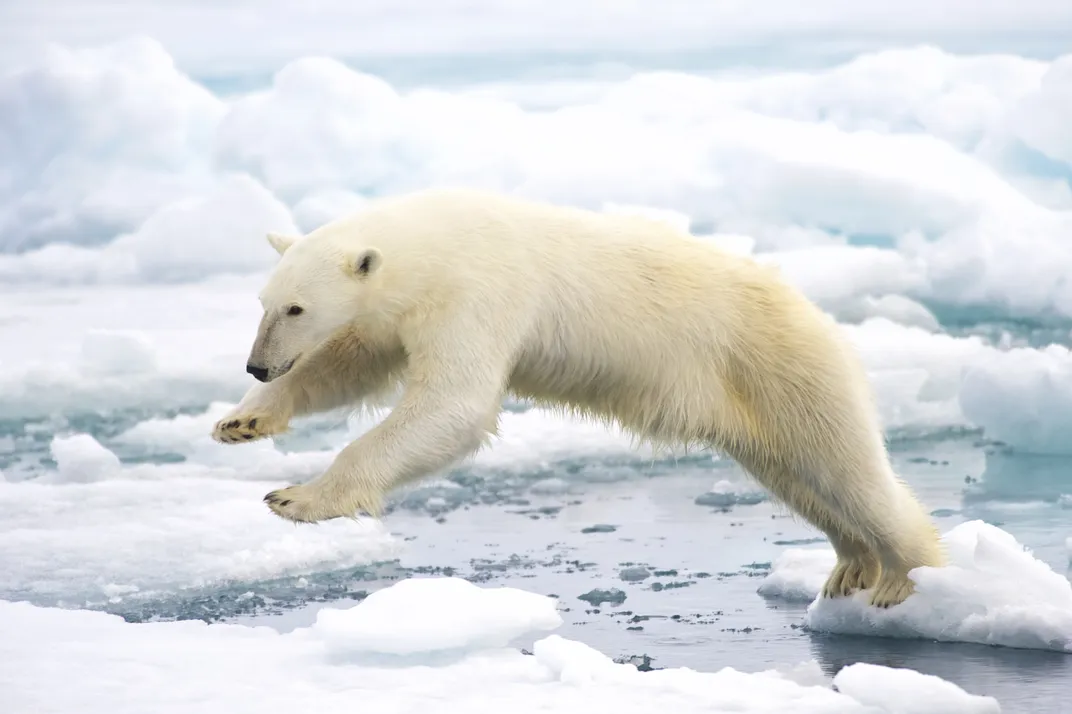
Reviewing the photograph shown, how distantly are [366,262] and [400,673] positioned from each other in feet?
4.10

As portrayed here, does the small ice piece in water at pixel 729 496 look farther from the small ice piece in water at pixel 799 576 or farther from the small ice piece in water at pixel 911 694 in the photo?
the small ice piece in water at pixel 911 694

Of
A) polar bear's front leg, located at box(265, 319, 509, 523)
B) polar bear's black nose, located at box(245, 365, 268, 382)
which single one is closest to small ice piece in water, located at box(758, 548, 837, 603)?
polar bear's front leg, located at box(265, 319, 509, 523)

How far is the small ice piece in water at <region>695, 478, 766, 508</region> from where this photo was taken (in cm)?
767

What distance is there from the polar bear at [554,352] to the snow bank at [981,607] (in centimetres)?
9

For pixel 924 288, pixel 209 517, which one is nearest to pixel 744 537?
pixel 209 517

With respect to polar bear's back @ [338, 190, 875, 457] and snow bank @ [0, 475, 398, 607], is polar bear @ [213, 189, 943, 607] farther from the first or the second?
snow bank @ [0, 475, 398, 607]

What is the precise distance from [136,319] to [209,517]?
4.79 metres

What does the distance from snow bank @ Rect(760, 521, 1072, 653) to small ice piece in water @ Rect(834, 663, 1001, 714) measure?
77 cm

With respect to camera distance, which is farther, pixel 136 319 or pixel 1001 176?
pixel 1001 176

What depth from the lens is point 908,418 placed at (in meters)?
9.62

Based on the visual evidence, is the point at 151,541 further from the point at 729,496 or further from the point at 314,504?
the point at 314,504

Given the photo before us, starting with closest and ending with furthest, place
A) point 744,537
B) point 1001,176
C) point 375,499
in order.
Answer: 1. point 375,499
2. point 744,537
3. point 1001,176

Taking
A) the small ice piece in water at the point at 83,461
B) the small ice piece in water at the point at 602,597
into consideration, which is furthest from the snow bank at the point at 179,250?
the small ice piece in water at the point at 602,597

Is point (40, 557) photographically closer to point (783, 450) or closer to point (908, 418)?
point (783, 450)
